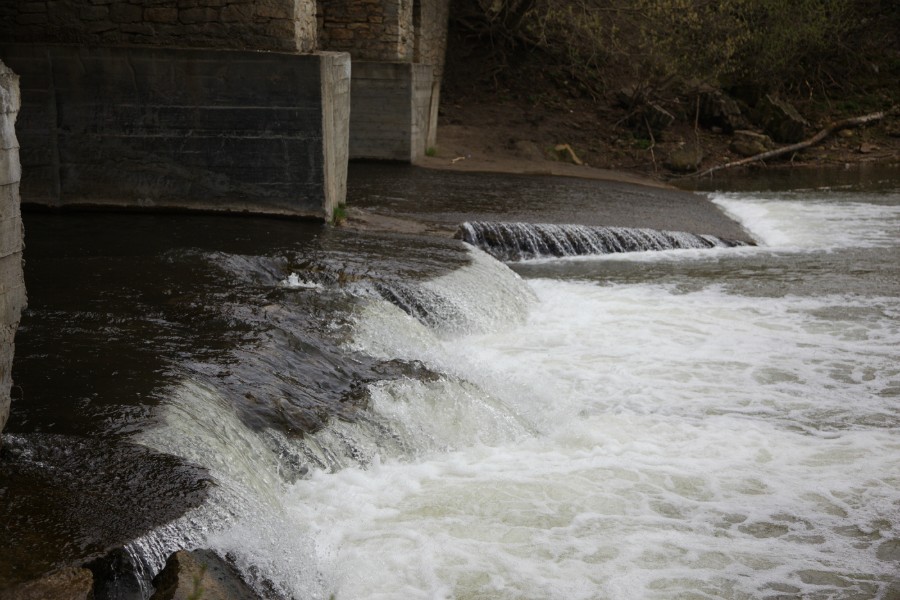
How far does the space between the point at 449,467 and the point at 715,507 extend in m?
1.35

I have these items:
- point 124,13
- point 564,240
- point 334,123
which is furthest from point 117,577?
point 564,240

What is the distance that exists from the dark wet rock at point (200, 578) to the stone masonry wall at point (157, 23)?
6.64m

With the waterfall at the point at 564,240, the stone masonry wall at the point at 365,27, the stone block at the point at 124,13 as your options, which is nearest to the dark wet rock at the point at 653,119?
the stone masonry wall at the point at 365,27

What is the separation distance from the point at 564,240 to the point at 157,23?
458 cm

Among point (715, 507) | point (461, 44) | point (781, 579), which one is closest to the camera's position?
point (781, 579)

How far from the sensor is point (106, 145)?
9.59 metres

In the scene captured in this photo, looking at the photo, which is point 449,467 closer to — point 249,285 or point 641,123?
point 249,285

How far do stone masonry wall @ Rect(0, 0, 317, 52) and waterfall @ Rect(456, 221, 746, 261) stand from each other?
9.02ft

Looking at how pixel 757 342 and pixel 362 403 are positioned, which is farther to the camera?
pixel 757 342

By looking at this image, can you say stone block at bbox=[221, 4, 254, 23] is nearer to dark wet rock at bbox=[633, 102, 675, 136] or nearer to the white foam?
the white foam

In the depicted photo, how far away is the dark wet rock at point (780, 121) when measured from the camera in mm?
19031

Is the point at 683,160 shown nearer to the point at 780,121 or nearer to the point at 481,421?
the point at 780,121

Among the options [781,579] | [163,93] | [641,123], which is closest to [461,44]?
Answer: [641,123]

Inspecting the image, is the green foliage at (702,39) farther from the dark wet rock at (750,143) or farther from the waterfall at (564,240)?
the waterfall at (564,240)
